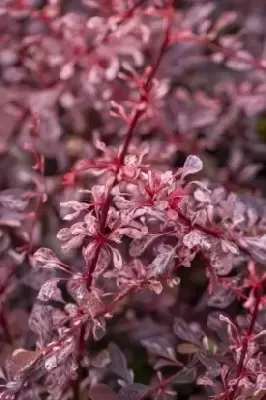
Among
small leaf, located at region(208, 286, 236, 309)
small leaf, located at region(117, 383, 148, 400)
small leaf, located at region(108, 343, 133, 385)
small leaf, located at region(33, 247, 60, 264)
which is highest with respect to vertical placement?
small leaf, located at region(33, 247, 60, 264)

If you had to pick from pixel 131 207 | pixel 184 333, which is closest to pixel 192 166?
pixel 131 207

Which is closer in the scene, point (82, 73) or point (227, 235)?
point (227, 235)

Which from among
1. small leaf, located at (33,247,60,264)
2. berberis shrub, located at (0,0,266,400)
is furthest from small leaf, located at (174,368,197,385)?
small leaf, located at (33,247,60,264)

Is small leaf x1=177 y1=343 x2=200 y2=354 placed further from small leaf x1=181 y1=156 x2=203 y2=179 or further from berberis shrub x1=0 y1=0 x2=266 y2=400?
small leaf x1=181 y1=156 x2=203 y2=179

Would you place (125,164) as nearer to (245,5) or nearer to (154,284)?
(154,284)

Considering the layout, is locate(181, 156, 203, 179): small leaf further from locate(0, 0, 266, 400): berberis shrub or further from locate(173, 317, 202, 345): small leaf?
locate(173, 317, 202, 345): small leaf

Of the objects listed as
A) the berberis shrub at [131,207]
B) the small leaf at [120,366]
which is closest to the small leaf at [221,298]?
the berberis shrub at [131,207]

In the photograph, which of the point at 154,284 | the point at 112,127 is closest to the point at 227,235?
the point at 154,284

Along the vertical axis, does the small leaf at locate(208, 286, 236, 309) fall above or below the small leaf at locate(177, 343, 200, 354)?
above

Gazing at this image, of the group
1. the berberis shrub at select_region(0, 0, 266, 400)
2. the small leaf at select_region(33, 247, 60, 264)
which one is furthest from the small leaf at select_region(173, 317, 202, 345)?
the small leaf at select_region(33, 247, 60, 264)
